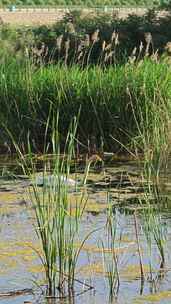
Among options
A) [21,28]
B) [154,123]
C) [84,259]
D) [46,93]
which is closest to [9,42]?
[21,28]

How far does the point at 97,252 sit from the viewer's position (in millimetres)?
6023

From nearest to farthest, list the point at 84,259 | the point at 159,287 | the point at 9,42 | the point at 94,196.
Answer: the point at 159,287 → the point at 84,259 → the point at 94,196 → the point at 9,42

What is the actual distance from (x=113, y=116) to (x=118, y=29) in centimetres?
1105

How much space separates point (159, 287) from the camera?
5340 millimetres

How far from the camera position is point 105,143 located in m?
10.4

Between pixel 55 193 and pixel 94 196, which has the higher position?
pixel 55 193

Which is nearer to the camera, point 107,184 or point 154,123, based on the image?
point 107,184

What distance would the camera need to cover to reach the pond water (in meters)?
5.25

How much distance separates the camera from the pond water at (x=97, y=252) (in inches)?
207

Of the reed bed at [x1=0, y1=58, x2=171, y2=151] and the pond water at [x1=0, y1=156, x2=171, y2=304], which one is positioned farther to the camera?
the reed bed at [x1=0, y1=58, x2=171, y2=151]

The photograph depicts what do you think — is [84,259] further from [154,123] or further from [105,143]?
[105,143]

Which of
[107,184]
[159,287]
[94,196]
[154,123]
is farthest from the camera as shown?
[154,123]

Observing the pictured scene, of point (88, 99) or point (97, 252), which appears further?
point (88, 99)

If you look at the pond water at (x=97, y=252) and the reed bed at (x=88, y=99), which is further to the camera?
the reed bed at (x=88, y=99)
